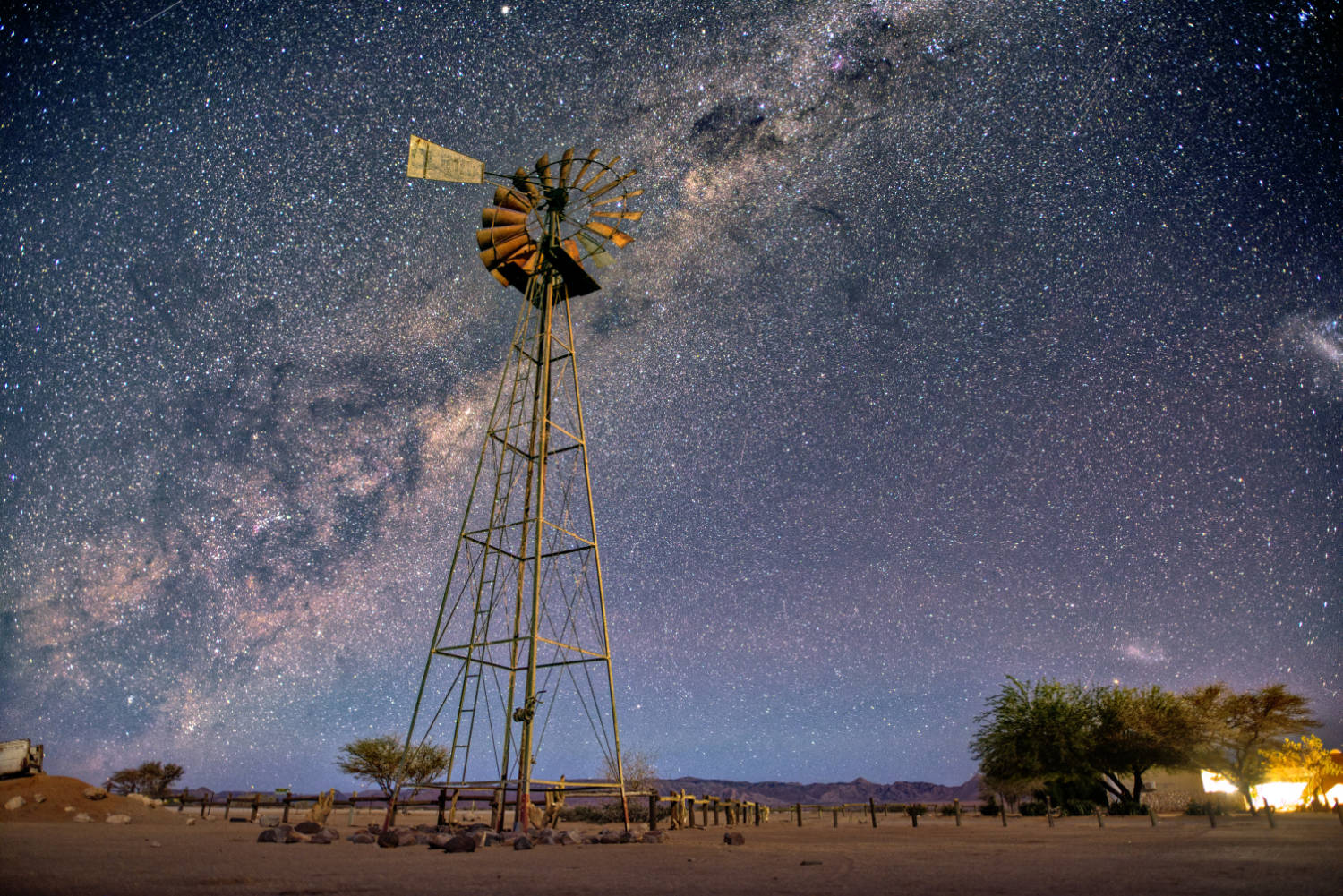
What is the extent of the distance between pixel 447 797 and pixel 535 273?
16.3 m

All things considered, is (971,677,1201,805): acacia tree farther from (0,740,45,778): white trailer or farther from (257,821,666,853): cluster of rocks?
(0,740,45,778): white trailer

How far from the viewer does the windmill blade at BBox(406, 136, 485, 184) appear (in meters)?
21.5

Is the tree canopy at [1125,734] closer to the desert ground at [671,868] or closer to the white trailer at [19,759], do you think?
the desert ground at [671,868]

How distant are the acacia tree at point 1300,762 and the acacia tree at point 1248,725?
1.06 metres

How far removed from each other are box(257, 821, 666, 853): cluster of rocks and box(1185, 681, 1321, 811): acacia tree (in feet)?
143

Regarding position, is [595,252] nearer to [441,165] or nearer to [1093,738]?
[441,165]

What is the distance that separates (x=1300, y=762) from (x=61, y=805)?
69104 millimetres

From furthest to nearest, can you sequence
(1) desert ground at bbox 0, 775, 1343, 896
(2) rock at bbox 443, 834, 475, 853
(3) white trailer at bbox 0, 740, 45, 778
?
(3) white trailer at bbox 0, 740, 45, 778 → (2) rock at bbox 443, 834, 475, 853 → (1) desert ground at bbox 0, 775, 1343, 896

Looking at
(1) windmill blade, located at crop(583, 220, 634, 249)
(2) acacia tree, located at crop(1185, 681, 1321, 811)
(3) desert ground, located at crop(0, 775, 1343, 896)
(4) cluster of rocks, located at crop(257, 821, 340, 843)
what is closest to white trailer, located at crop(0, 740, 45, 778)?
(3) desert ground, located at crop(0, 775, 1343, 896)

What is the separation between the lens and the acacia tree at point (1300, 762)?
45.6 metres

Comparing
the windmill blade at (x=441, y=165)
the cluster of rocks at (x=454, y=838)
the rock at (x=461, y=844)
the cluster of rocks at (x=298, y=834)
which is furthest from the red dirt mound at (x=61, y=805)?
the windmill blade at (x=441, y=165)

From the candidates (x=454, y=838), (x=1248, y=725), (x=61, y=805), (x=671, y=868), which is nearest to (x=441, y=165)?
(x=454, y=838)

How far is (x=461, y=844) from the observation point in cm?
1436

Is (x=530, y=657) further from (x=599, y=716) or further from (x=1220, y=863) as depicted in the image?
(x=1220, y=863)
